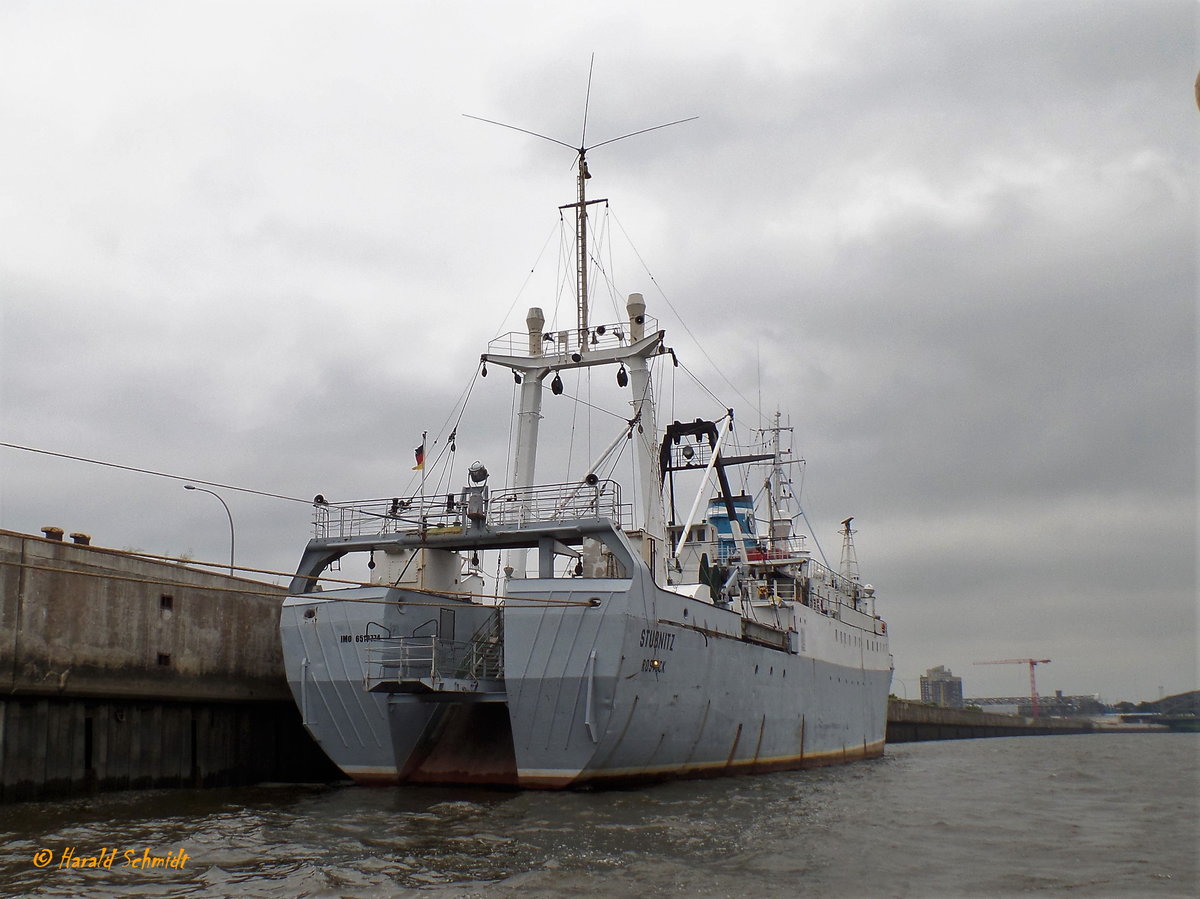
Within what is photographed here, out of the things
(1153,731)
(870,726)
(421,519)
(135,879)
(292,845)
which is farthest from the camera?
(1153,731)

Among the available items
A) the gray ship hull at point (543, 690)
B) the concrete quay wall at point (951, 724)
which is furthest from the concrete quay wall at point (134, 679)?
the concrete quay wall at point (951, 724)

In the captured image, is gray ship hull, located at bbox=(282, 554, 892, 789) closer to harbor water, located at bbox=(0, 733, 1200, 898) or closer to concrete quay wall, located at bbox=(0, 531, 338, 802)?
harbor water, located at bbox=(0, 733, 1200, 898)

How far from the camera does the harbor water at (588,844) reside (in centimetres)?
1118

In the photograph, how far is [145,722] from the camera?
18.2 metres

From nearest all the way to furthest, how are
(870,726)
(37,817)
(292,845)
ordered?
1. (292,845)
2. (37,817)
3. (870,726)

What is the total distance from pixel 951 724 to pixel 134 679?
70.2m

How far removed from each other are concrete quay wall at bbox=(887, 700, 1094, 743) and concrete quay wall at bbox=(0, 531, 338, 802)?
51285mm

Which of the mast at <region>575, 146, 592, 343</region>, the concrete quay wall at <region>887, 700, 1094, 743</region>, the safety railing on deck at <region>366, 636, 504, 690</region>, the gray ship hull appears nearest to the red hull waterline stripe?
the gray ship hull

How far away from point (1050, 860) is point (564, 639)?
26.4 feet

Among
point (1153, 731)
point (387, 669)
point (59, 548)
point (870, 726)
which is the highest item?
point (59, 548)

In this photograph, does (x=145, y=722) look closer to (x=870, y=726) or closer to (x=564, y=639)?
(x=564, y=639)

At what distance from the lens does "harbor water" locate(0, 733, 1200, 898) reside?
1118 cm

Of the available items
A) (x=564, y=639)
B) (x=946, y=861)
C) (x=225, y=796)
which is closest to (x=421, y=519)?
(x=564, y=639)

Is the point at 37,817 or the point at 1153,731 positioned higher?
the point at 37,817
